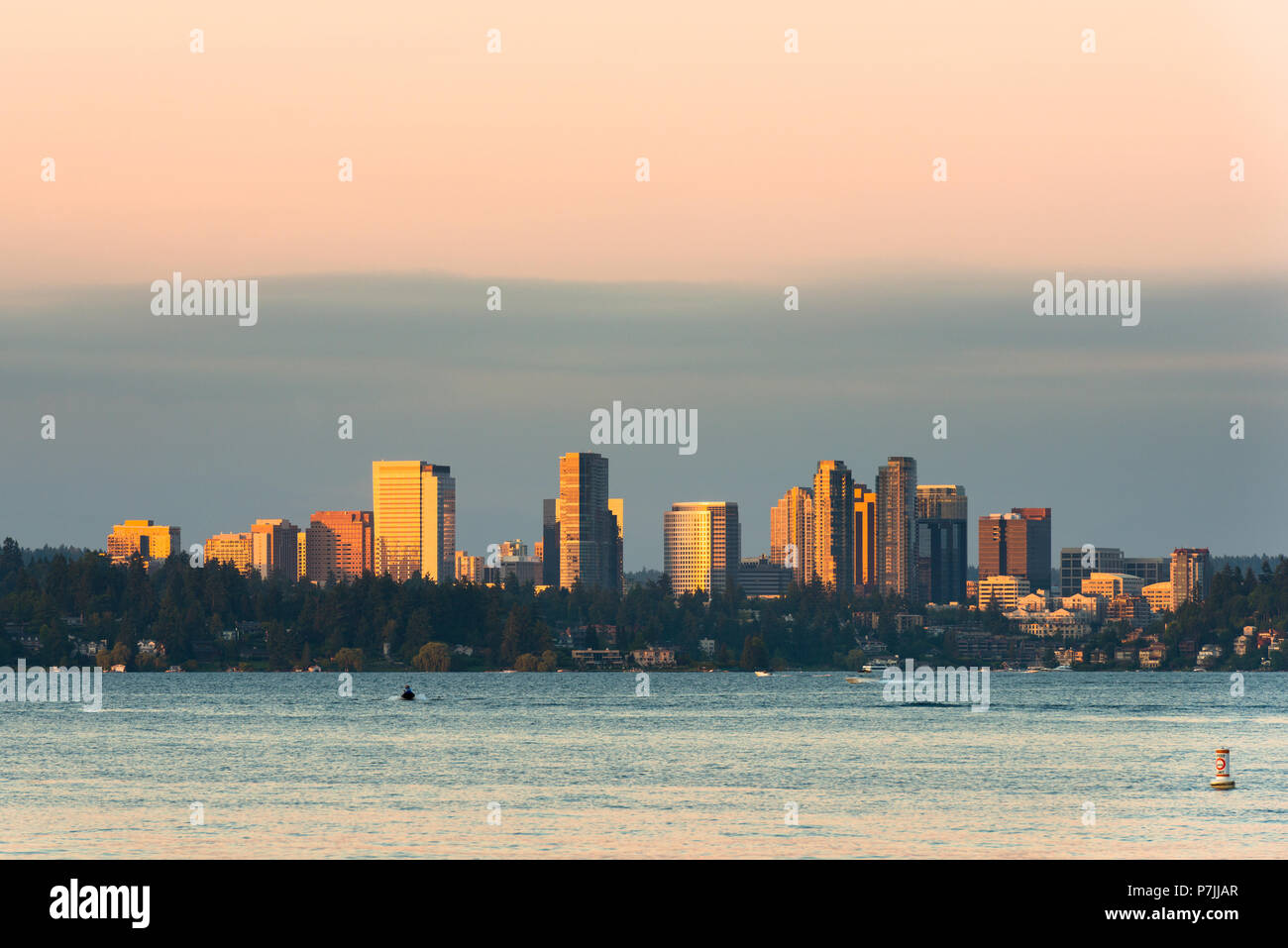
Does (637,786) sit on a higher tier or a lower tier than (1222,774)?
lower

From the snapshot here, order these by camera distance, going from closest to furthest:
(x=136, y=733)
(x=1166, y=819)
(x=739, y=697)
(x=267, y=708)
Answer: (x=1166, y=819)
(x=136, y=733)
(x=267, y=708)
(x=739, y=697)

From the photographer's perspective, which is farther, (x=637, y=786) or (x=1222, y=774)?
(x=637, y=786)

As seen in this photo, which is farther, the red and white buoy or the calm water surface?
Answer: the red and white buoy

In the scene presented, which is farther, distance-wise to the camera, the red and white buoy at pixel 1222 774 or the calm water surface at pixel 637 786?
the red and white buoy at pixel 1222 774

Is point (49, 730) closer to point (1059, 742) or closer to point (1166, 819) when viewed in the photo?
point (1059, 742)

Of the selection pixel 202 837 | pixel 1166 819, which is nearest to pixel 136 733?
pixel 202 837
